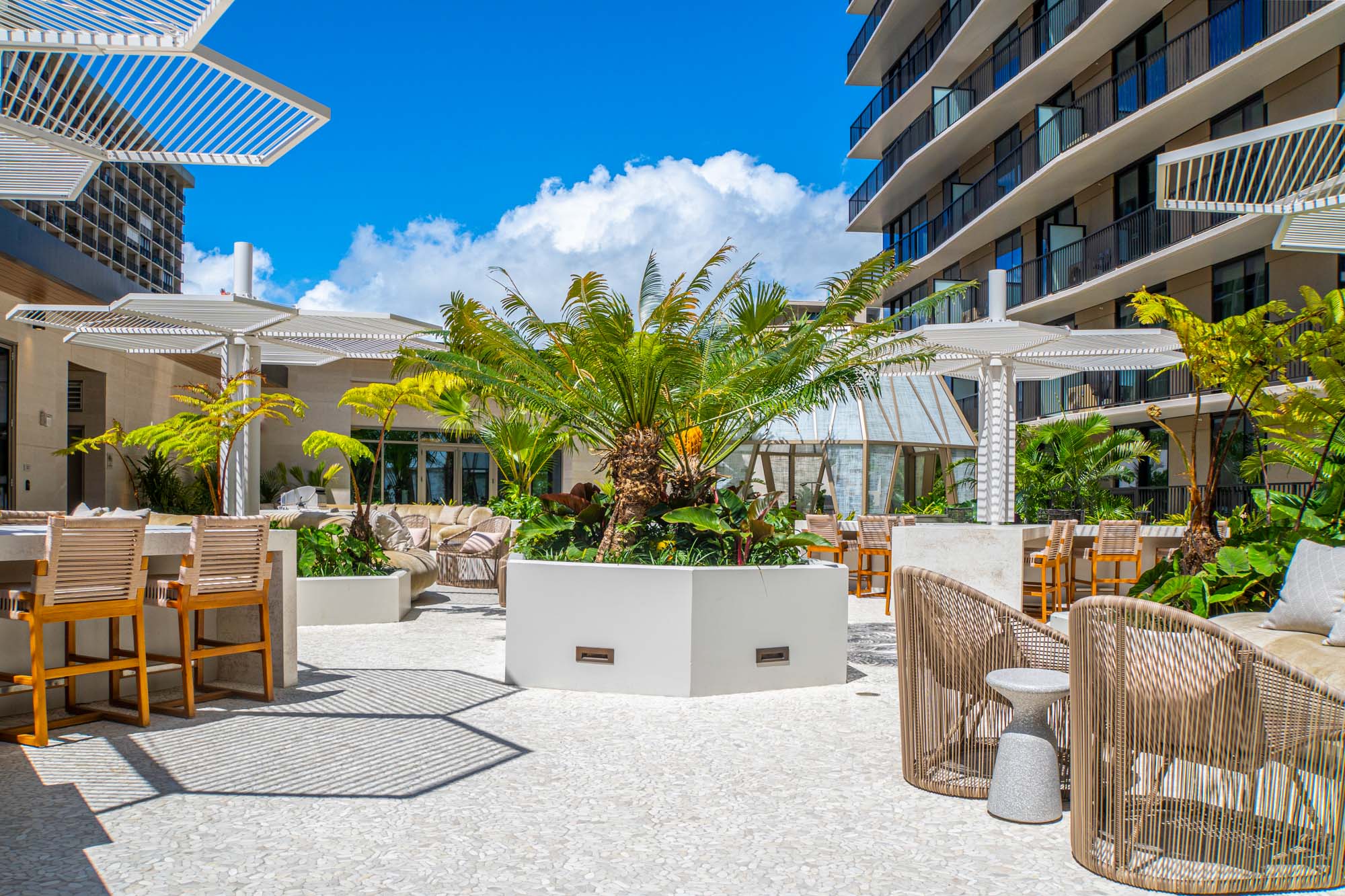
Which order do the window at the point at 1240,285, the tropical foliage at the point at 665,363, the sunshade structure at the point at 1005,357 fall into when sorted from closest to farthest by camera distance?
the tropical foliage at the point at 665,363 → the sunshade structure at the point at 1005,357 → the window at the point at 1240,285

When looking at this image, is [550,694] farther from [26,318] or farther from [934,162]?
[934,162]

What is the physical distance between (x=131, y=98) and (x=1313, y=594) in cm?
740

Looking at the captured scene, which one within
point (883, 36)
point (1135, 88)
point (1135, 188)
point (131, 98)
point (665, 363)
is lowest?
point (665, 363)

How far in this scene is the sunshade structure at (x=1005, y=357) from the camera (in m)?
11.8

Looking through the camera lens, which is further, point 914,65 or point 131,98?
point 914,65

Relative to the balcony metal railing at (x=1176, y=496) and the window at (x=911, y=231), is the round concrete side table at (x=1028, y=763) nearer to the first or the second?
the balcony metal railing at (x=1176, y=496)

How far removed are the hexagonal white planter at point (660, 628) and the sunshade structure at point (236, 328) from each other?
5.19 metres

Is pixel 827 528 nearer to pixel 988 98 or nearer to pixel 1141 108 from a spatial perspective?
pixel 1141 108

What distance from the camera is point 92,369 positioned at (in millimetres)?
18391

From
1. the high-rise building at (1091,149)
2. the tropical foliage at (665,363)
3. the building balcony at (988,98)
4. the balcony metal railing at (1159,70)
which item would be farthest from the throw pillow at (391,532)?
the building balcony at (988,98)

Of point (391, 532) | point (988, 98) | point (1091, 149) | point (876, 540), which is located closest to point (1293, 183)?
point (876, 540)

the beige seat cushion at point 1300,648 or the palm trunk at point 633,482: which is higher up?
the palm trunk at point 633,482

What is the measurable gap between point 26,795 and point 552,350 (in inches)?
220

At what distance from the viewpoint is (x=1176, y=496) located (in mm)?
21109
